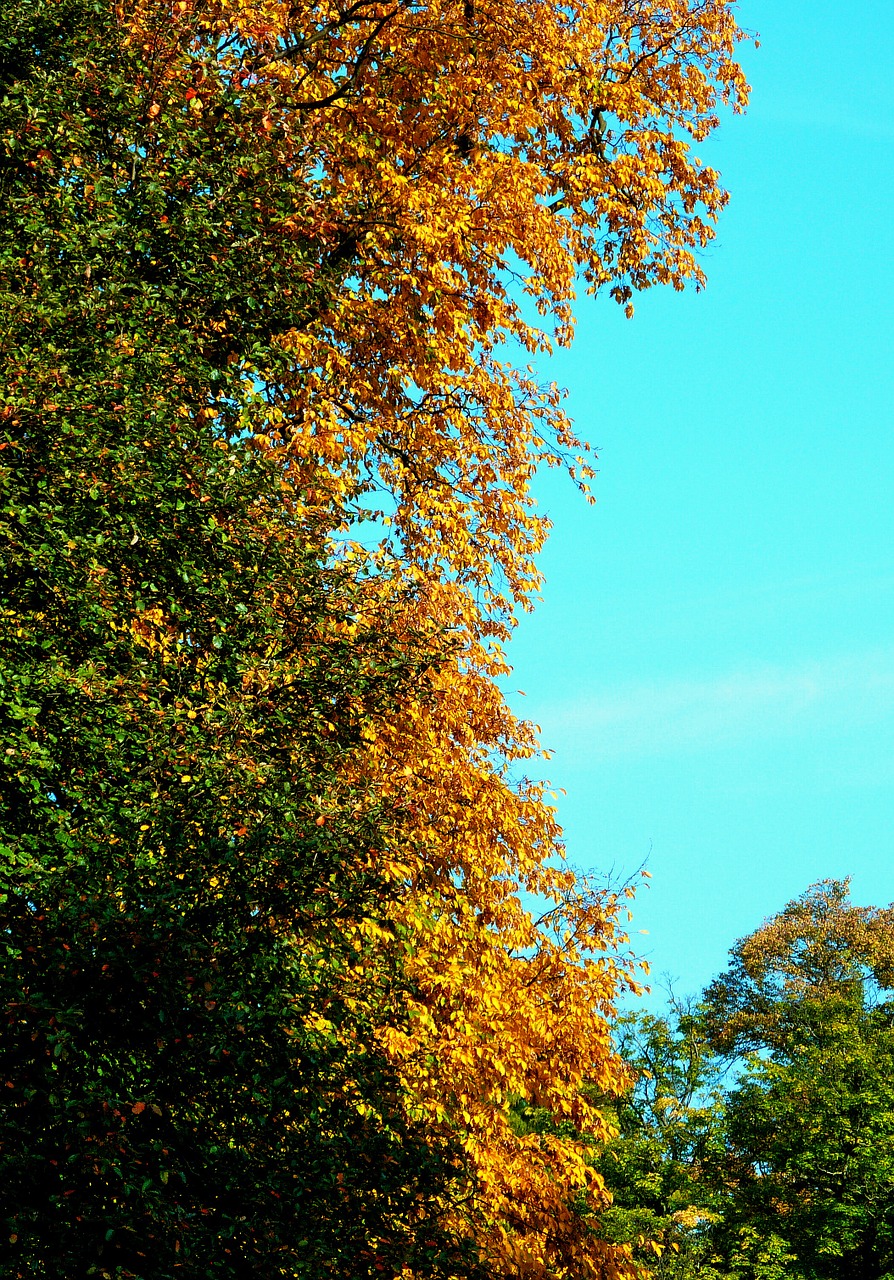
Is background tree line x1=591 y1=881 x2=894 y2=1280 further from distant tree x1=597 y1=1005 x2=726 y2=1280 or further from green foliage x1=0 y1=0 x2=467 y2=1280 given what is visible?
green foliage x1=0 y1=0 x2=467 y2=1280

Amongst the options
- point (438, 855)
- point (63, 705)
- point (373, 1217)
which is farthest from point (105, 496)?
point (438, 855)

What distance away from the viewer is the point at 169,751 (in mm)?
8977

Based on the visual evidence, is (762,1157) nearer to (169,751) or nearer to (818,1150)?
(818,1150)

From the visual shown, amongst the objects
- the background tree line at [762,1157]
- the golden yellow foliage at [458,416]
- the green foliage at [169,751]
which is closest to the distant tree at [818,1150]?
the background tree line at [762,1157]

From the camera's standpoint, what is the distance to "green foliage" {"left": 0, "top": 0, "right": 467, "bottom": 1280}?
818 cm

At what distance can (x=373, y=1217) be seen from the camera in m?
9.12

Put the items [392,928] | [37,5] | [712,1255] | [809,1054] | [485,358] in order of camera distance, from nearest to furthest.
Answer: [37,5] < [392,928] < [485,358] < [712,1255] < [809,1054]

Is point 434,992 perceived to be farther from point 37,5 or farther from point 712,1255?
point 712,1255

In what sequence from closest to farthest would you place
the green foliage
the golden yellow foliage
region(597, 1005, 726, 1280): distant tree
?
the green foliage < the golden yellow foliage < region(597, 1005, 726, 1280): distant tree

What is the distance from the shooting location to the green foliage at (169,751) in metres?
8.18

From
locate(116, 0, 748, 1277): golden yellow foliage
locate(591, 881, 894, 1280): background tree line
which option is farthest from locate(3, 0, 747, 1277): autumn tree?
locate(591, 881, 894, 1280): background tree line

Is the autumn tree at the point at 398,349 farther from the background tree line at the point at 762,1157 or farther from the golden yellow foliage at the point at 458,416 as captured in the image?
the background tree line at the point at 762,1157

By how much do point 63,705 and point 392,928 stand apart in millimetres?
5851

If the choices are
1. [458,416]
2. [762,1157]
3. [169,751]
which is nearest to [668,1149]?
[762,1157]
